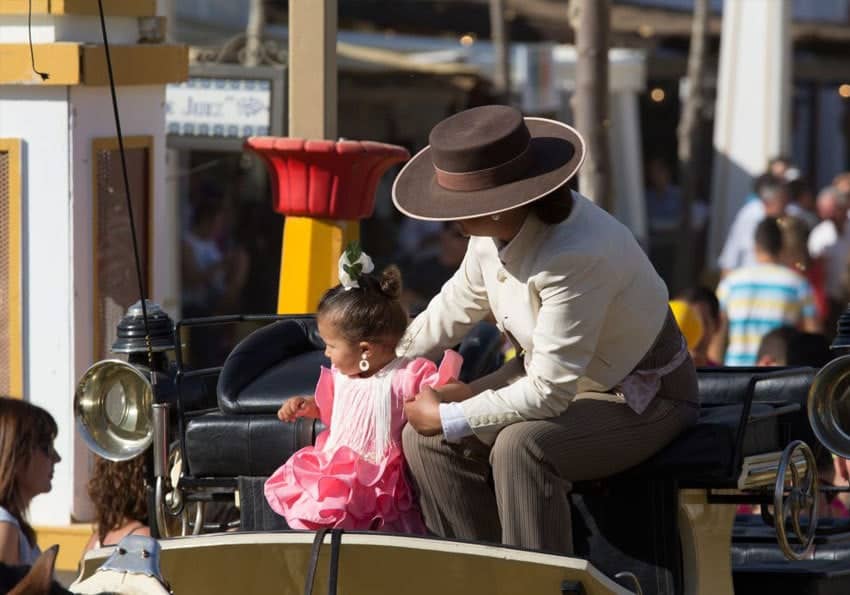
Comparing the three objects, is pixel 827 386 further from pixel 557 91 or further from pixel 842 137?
pixel 842 137

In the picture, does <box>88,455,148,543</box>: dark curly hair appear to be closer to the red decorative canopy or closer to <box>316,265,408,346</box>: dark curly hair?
<box>316,265,408,346</box>: dark curly hair

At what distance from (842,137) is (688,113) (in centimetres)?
788

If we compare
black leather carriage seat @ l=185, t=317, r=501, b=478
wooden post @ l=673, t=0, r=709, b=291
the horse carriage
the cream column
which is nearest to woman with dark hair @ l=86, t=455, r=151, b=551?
the horse carriage

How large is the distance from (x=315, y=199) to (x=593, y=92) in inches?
85.5

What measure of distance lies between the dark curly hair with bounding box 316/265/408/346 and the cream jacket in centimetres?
23

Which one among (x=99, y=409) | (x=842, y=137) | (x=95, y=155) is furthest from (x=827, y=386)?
(x=842, y=137)

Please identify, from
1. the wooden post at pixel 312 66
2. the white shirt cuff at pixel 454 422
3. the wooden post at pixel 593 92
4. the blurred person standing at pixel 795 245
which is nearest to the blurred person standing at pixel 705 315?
the wooden post at pixel 593 92

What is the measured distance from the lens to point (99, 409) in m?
4.38

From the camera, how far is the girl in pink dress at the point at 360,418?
3904mm

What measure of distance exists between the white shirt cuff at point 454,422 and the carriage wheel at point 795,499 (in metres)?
0.74

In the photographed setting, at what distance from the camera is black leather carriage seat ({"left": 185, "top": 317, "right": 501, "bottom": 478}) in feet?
14.0

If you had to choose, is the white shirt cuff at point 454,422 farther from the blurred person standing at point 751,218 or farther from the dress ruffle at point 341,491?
the blurred person standing at point 751,218

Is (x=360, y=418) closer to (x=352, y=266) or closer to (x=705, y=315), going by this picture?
(x=352, y=266)

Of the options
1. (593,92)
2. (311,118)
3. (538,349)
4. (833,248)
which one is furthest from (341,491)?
(833,248)
